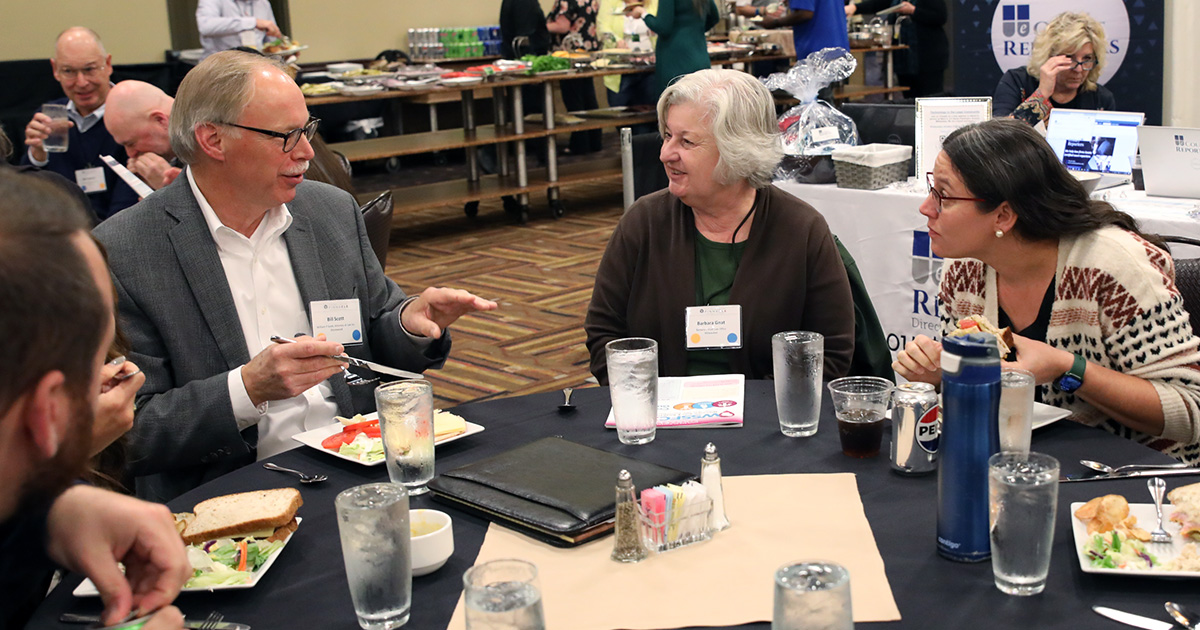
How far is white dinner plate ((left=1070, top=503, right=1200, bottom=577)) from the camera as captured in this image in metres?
1.27

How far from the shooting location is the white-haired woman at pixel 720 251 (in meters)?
2.58

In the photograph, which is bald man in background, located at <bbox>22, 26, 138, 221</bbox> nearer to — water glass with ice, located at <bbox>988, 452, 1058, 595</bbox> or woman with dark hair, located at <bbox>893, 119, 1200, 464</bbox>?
woman with dark hair, located at <bbox>893, 119, 1200, 464</bbox>

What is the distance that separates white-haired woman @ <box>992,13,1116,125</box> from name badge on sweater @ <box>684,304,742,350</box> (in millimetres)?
2764

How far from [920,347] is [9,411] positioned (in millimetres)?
1471

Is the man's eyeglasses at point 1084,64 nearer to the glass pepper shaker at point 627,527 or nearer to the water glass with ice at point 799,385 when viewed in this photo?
the water glass with ice at point 799,385

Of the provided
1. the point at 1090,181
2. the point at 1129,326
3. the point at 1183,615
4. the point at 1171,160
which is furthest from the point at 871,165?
the point at 1183,615

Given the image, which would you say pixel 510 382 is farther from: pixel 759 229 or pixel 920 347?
pixel 920 347

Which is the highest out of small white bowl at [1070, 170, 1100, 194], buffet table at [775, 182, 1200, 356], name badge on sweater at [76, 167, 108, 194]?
name badge on sweater at [76, 167, 108, 194]

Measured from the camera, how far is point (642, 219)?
273 centimetres

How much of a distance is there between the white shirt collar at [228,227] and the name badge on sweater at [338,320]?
20 centimetres

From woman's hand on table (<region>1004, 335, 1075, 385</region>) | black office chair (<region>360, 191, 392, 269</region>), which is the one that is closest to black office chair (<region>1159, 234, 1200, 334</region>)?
woman's hand on table (<region>1004, 335, 1075, 385</region>)

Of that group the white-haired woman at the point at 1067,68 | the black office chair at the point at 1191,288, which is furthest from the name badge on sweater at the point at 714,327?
the white-haired woman at the point at 1067,68

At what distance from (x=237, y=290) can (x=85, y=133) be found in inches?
126

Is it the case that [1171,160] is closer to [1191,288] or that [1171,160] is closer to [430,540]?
[1191,288]
